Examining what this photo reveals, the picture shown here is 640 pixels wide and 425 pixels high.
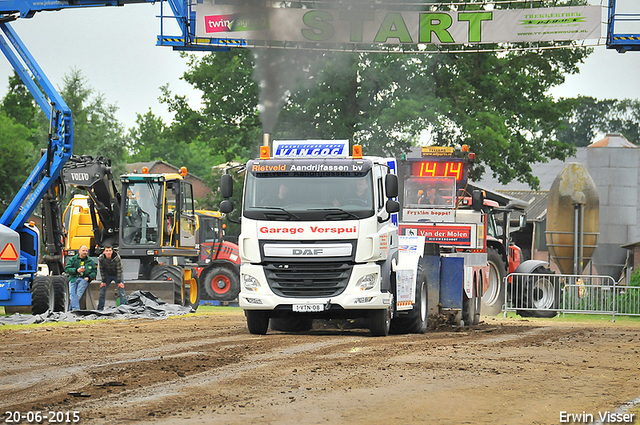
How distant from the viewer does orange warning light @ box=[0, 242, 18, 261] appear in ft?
62.1

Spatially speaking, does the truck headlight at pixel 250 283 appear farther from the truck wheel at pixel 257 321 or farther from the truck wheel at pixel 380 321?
the truck wheel at pixel 380 321

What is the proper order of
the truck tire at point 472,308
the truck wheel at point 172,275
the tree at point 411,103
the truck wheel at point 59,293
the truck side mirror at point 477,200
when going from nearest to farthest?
the truck tire at point 472,308 → the truck wheel at point 59,293 → the truck side mirror at point 477,200 → the truck wheel at point 172,275 → the tree at point 411,103

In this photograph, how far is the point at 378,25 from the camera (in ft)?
88.9

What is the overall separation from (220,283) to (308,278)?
57.4 ft

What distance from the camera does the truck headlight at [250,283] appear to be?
605 inches

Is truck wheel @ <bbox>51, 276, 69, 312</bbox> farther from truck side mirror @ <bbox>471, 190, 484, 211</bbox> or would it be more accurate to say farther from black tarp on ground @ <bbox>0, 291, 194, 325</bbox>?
truck side mirror @ <bbox>471, 190, 484, 211</bbox>

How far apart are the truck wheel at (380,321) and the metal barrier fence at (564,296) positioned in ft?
36.0

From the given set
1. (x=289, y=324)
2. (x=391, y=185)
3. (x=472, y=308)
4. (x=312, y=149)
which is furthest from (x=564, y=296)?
(x=312, y=149)

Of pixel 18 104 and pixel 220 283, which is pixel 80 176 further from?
pixel 18 104

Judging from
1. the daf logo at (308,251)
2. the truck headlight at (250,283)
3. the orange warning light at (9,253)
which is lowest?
the truck headlight at (250,283)

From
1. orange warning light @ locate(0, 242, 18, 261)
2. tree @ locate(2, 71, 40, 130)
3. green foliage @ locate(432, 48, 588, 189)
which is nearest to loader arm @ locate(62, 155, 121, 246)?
orange warning light @ locate(0, 242, 18, 261)

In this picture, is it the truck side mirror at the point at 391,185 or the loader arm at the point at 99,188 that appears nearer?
the truck side mirror at the point at 391,185

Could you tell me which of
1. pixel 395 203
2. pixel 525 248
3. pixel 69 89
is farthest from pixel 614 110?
pixel 395 203

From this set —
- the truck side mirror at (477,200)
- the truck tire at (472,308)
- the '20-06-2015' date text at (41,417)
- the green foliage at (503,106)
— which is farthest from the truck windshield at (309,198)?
the green foliage at (503,106)
